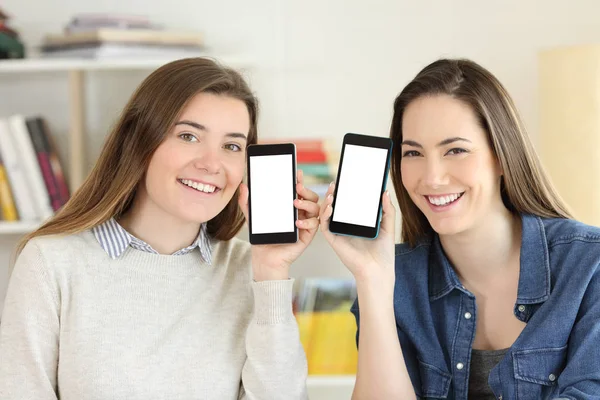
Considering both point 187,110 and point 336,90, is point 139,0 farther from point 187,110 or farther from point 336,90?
point 187,110

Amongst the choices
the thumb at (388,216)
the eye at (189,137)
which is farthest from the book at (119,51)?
the thumb at (388,216)

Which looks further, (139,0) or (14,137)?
(139,0)

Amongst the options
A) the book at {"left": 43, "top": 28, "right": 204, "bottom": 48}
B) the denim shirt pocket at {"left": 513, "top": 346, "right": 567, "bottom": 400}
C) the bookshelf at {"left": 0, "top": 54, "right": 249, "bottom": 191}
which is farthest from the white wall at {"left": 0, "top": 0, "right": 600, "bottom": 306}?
the denim shirt pocket at {"left": 513, "top": 346, "right": 567, "bottom": 400}

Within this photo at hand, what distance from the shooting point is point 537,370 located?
1.43 metres

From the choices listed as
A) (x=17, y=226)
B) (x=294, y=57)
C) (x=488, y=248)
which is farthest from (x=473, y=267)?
(x=17, y=226)

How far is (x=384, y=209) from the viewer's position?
147 centimetres

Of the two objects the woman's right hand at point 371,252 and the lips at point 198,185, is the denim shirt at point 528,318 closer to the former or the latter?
the woman's right hand at point 371,252

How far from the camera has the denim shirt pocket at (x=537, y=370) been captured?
1.43 m

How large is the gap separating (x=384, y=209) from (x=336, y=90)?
1.09 metres

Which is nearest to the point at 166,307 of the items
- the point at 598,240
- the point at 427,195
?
the point at 427,195

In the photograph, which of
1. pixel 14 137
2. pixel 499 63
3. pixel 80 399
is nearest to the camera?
pixel 80 399

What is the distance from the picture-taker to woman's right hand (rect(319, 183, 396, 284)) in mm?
1499

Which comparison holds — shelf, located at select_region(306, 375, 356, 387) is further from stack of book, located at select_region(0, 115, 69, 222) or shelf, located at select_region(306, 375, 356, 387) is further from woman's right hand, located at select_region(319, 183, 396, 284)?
stack of book, located at select_region(0, 115, 69, 222)

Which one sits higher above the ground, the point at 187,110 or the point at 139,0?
the point at 139,0
